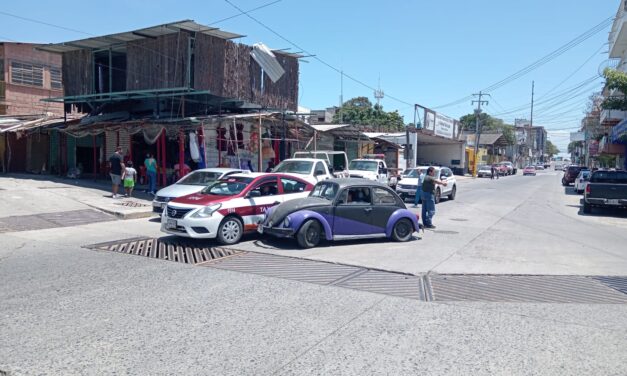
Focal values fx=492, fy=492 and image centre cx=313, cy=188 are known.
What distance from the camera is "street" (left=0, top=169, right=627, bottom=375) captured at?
4.48 m

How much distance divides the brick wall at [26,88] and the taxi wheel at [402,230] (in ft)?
94.0

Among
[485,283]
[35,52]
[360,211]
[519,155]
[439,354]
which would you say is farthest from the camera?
A: [519,155]

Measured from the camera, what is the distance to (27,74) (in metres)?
31.1

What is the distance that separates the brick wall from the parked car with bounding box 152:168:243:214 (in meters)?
21.8

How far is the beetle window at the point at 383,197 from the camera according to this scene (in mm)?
10836

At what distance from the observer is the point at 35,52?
31266mm

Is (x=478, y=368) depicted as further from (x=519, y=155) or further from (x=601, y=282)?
(x=519, y=155)

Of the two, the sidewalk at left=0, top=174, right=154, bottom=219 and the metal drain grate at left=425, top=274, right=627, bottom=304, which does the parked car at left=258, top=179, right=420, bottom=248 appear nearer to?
the metal drain grate at left=425, top=274, right=627, bottom=304

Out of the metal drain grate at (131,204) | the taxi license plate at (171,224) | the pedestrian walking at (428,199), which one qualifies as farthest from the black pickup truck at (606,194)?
the metal drain grate at (131,204)

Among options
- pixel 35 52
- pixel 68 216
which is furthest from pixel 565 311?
pixel 35 52

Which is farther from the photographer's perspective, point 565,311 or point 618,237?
point 618,237

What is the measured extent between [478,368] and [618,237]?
11.3 metres

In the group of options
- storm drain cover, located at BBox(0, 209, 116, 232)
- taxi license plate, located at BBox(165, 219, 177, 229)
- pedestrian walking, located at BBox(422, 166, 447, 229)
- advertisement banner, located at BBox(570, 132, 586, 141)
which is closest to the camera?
taxi license plate, located at BBox(165, 219, 177, 229)

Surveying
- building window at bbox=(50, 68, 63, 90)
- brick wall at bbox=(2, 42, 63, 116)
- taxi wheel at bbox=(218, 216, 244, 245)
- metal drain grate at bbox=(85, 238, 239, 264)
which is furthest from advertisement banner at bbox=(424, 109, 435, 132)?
metal drain grate at bbox=(85, 238, 239, 264)
